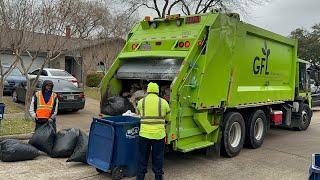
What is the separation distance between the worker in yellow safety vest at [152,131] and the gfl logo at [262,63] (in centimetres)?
335

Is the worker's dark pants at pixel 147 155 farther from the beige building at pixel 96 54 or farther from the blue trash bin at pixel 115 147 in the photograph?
the beige building at pixel 96 54

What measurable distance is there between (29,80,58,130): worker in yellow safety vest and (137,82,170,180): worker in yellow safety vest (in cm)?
245

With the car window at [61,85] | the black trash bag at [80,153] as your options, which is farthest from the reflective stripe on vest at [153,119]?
the car window at [61,85]

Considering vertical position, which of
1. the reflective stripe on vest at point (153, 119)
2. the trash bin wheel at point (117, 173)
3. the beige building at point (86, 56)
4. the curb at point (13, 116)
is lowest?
the trash bin wheel at point (117, 173)

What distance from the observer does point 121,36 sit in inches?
1035

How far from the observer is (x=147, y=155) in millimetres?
5824

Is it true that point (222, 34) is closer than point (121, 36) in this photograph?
Yes

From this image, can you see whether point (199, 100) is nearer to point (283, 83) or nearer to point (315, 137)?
point (283, 83)

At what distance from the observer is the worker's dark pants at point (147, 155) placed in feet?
18.9

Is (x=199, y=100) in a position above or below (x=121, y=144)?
above

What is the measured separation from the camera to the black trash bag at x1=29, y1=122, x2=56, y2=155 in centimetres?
719

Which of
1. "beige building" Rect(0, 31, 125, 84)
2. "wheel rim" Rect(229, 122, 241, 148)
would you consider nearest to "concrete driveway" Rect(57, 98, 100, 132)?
"beige building" Rect(0, 31, 125, 84)

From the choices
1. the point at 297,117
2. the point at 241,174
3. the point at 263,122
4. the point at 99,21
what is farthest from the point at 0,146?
→ the point at 99,21

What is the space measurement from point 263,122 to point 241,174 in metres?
2.76
